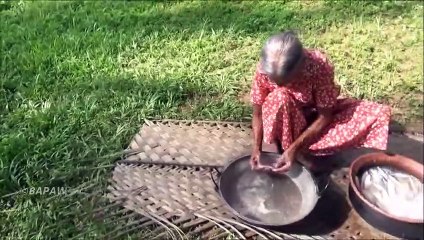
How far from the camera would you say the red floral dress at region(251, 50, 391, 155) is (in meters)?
2.05

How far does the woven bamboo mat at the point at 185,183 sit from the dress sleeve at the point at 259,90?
1.26ft

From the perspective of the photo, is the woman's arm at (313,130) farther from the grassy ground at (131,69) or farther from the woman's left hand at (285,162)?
the grassy ground at (131,69)

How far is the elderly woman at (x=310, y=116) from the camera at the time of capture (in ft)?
6.71

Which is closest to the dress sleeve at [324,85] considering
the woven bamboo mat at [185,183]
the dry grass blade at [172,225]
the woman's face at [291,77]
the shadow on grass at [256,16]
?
the woman's face at [291,77]

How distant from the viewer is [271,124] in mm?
2197

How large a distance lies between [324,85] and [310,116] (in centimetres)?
22

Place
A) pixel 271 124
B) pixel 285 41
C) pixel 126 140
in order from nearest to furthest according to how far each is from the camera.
Answer: pixel 285 41 → pixel 271 124 → pixel 126 140

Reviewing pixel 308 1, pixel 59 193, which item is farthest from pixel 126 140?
pixel 308 1

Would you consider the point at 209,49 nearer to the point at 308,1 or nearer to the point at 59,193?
the point at 308,1

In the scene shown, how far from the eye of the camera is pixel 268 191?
2.18 m

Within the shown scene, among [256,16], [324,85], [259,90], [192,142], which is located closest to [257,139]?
[259,90]

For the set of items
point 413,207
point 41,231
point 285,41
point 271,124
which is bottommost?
point 41,231

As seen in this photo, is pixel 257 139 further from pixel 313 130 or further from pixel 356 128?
pixel 356 128

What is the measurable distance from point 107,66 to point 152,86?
37 centimetres
